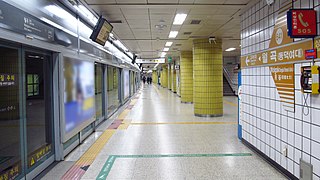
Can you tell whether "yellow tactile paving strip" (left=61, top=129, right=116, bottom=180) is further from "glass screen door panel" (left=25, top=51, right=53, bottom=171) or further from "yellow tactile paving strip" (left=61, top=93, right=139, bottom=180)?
"glass screen door panel" (left=25, top=51, right=53, bottom=171)

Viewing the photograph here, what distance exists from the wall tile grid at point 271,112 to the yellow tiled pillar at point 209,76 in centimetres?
355

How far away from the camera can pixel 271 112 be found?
405cm

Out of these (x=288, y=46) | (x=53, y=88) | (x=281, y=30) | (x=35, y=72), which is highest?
(x=281, y=30)

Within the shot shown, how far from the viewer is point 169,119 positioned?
27.5 feet

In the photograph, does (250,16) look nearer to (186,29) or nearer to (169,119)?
(186,29)

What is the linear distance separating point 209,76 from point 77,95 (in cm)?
521

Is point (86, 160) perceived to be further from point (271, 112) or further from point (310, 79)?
point (310, 79)

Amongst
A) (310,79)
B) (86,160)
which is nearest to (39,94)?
(86,160)

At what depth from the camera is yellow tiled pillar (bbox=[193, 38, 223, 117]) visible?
8.93 m

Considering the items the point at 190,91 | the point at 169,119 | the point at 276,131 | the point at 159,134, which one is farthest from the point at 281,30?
the point at 190,91

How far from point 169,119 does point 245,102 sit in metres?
3.53

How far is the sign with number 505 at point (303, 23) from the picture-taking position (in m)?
2.93

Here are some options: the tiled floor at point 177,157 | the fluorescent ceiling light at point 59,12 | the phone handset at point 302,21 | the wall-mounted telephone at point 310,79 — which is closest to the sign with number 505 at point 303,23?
the phone handset at point 302,21

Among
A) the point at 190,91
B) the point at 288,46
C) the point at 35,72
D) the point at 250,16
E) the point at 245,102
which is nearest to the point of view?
the point at 288,46
